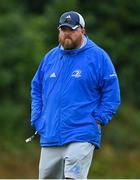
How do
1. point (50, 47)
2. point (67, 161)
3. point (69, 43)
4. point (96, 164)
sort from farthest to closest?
point (50, 47) < point (96, 164) < point (69, 43) < point (67, 161)

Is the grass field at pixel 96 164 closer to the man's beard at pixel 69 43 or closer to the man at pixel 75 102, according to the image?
the man at pixel 75 102

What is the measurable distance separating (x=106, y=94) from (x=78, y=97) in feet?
0.92

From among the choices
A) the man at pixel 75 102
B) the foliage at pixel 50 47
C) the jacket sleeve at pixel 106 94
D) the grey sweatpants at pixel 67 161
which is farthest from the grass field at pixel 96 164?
the jacket sleeve at pixel 106 94

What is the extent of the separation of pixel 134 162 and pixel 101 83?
15.8 meters

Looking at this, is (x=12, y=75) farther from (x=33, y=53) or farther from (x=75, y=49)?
(x=75, y=49)

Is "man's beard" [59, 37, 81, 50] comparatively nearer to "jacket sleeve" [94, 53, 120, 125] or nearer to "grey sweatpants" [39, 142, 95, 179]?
"jacket sleeve" [94, 53, 120, 125]

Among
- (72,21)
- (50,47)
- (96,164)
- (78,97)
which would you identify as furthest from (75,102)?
(50,47)

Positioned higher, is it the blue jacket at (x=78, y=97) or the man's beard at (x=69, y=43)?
the man's beard at (x=69, y=43)

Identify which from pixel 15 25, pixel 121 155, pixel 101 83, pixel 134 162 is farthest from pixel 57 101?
pixel 15 25

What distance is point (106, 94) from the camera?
8.98 metres

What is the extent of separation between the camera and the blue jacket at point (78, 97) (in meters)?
8.89

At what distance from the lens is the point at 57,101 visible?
895cm

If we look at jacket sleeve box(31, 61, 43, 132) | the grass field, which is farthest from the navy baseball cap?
the grass field

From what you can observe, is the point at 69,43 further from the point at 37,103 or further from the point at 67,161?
the point at 67,161
